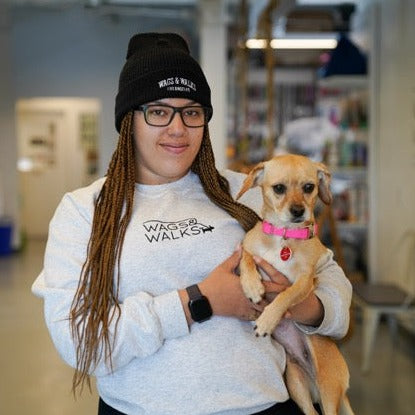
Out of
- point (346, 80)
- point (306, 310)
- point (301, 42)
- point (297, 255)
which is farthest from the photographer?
point (301, 42)

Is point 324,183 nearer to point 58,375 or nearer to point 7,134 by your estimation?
point 58,375

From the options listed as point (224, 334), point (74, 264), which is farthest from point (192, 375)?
point (74, 264)

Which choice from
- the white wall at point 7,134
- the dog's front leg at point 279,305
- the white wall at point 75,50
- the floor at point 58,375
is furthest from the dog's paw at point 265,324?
the white wall at point 75,50

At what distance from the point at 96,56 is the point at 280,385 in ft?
32.7

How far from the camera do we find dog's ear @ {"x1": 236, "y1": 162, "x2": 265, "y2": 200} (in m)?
1.61

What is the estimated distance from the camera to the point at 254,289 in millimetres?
1484

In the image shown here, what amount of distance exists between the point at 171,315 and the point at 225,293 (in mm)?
131

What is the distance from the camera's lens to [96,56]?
10.7 metres

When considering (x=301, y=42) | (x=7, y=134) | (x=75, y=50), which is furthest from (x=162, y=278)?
(x=75, y=50)

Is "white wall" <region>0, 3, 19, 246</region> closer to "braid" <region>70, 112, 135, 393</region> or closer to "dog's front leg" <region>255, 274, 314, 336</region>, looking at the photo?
"braid" <region>70, 112, 135, 393</region>

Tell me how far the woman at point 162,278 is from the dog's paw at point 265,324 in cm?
2

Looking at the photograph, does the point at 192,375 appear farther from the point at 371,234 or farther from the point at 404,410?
the point at 371,234

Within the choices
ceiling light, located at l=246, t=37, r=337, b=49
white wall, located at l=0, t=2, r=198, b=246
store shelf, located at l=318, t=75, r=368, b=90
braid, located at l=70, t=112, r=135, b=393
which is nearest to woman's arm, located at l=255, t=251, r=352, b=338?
braid, located at l=70, t=112, r=135, b=393

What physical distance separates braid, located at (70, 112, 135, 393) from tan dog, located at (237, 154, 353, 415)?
11.9 inches
